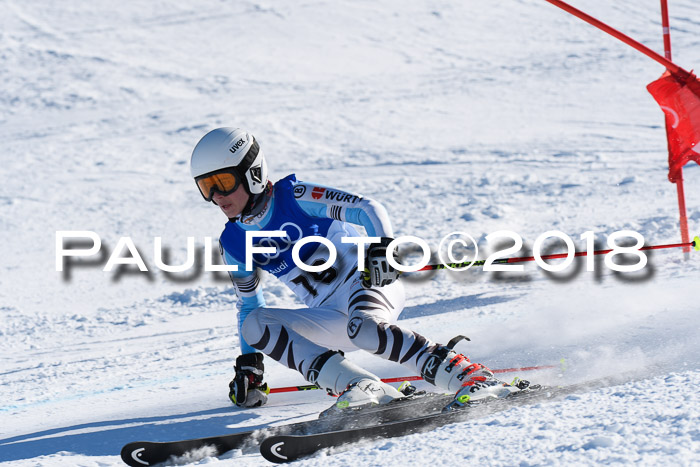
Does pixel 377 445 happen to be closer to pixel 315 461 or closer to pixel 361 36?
pixel 315 461

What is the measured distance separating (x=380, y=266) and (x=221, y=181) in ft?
2.77

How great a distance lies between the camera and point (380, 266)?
3.30m

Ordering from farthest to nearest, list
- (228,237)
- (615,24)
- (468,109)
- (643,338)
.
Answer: (615,24) < (468,109) < (643,338) < (228,237)

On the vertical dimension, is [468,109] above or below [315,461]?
below

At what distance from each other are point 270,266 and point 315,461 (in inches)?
52.4

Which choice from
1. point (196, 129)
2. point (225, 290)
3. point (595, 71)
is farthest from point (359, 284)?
point (595, 71)

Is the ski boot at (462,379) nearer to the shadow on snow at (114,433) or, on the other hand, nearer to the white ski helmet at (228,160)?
the shadow on snow at (114,433)

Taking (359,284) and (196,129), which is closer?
(359,284)

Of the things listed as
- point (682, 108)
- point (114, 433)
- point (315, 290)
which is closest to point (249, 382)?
point (315, 290)

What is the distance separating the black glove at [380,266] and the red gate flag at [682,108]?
2740 millimetres

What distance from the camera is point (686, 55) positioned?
53.0 feet

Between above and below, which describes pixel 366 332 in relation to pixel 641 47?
below

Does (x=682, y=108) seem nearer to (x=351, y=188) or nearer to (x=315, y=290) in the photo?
(x=315, y=290)

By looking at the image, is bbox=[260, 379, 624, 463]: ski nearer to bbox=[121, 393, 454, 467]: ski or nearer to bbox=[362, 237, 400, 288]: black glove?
bbox=[121, 393, 454, 467]: ski
